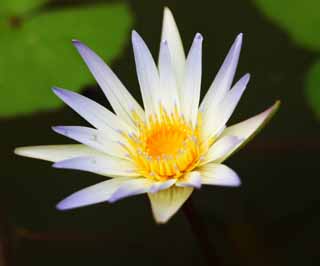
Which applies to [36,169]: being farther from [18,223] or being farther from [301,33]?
[301,33]

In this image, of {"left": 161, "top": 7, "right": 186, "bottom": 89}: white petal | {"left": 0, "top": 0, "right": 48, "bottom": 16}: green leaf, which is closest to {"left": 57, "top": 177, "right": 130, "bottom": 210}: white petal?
{"left": 161, "top": 7, "right": 186, "bottom": 89}: white petal

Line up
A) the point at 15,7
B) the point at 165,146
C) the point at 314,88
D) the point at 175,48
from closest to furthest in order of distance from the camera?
1. the point at 165,146
2. the point at 175,48
3. the point at 314,88
4. the point at 15,7

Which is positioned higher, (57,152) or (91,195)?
(57,152)

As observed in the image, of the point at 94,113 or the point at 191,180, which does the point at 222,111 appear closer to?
the point at 191,180

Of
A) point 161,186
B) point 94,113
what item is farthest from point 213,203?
point 161,186

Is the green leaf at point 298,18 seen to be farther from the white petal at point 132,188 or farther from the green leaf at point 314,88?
the white petal at point 132,188

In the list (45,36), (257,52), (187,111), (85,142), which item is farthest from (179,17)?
(85,142)

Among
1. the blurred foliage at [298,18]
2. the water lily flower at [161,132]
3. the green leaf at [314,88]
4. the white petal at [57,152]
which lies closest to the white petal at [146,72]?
the water lily flower at [161,132]
